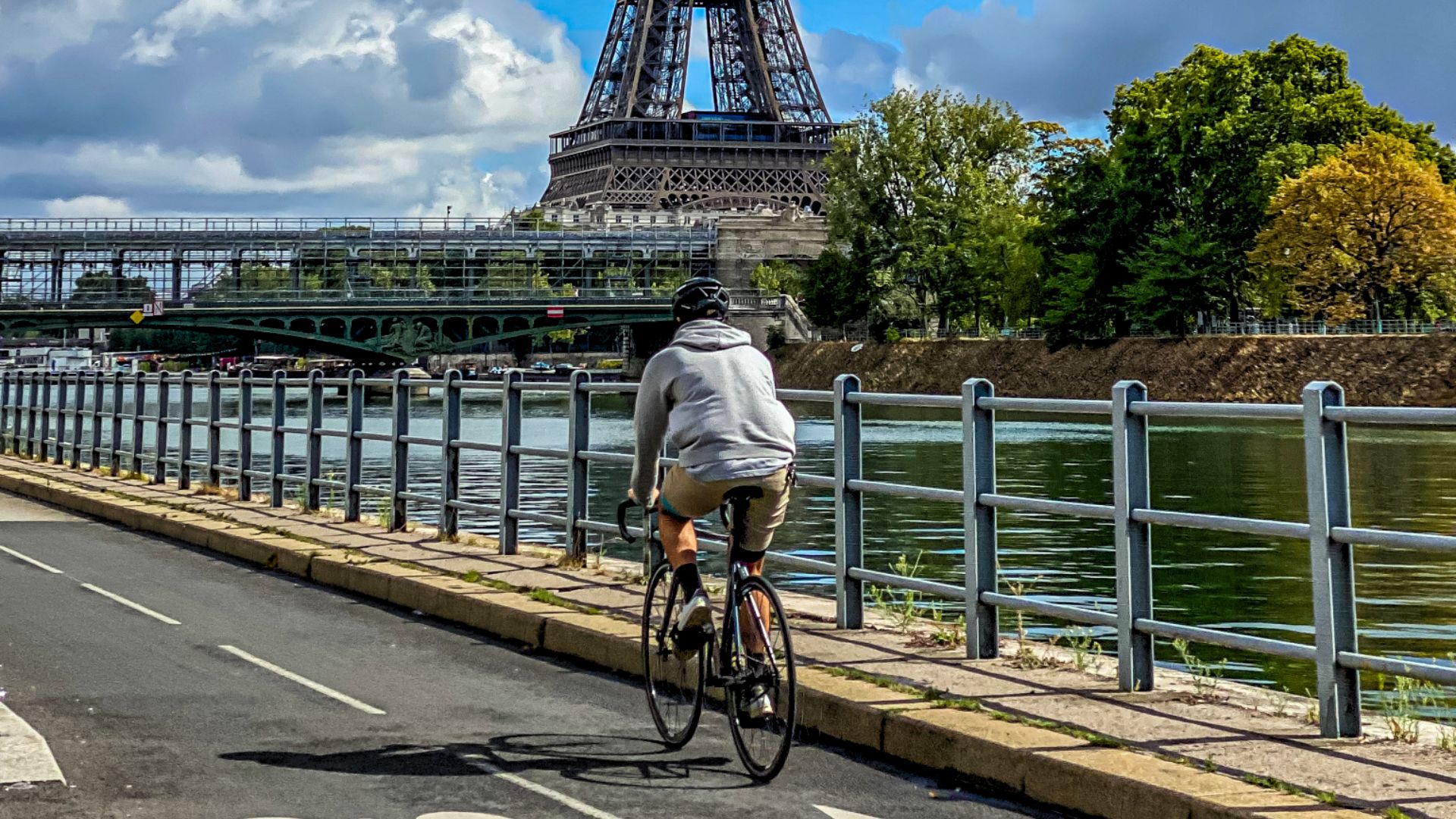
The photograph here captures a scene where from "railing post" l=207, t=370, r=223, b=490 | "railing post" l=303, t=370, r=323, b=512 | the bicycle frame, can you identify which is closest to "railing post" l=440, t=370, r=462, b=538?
"railing post" l=303, t=370, r=323, b=512

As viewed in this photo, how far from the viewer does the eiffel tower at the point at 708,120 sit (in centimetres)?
14225

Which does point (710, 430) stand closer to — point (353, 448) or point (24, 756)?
point (24, 756)

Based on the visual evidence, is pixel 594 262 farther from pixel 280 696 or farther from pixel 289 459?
pixel 280 696

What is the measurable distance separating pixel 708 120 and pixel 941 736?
139429mm

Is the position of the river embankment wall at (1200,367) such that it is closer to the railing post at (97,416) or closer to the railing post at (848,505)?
the railing post at (97,416)

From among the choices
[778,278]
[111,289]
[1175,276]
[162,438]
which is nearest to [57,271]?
[111,289]

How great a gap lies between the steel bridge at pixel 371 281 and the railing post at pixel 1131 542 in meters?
81.2

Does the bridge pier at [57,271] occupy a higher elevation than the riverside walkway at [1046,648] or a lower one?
higher

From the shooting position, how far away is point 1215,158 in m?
64.7

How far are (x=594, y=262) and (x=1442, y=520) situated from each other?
336 feet

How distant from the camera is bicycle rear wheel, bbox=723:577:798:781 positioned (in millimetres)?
6492

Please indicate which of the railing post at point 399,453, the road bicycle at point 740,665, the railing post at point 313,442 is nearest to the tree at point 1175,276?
the railing post at point 313,442

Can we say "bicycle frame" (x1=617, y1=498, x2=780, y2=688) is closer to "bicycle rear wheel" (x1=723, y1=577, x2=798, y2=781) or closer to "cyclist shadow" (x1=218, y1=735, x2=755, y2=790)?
"bicycle rear wheel" (x1=723, y1=577, x2=798, y2=781)

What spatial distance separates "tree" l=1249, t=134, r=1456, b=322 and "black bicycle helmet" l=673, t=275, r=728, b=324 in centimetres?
5461
